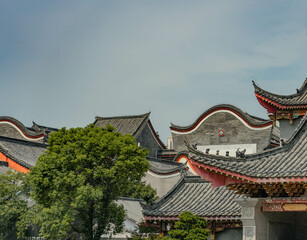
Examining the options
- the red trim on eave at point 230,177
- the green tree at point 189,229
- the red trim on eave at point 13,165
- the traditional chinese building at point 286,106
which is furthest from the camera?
the red trim on eave at point 13,165

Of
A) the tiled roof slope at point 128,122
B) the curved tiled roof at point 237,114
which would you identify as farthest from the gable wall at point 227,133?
the tiled roof slope at point 128,122

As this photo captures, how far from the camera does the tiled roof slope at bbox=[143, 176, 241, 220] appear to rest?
59.3 feet

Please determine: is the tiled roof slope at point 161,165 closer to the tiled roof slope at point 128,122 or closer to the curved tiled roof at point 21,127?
the tiled roof slope at point 128,122

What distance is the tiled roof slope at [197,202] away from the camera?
1806 cm

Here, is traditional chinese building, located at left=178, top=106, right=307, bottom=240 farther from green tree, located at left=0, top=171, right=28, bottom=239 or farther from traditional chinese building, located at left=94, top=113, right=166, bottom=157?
traditional chinese building, located at left=94, top=113, right=166, bottom=157

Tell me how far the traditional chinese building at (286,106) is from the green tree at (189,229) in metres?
4.64

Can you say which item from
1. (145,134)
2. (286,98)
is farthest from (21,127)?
(286,98)

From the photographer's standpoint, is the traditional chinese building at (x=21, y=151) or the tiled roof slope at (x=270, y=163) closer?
the tiled roof slope at (x=270, y=163)

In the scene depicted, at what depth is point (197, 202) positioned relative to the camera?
19578 millimetres

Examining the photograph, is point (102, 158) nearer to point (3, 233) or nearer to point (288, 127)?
point (3, 233)

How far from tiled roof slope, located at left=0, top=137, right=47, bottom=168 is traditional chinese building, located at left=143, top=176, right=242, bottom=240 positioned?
10466mm

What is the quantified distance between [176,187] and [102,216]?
9.79 ft

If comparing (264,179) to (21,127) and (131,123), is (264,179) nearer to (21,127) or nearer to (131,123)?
(21,127)

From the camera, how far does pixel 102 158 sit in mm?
19172
